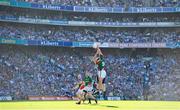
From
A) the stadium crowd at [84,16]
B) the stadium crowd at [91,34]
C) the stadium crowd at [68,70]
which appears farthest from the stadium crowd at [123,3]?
the stadium crowd at [68,70]

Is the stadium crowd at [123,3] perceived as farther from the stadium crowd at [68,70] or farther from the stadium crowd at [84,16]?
the stadium crowd at [68,70]

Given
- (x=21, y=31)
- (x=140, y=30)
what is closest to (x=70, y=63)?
(x=21, y=31)

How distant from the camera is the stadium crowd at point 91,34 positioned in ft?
196

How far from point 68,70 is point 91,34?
812 cm

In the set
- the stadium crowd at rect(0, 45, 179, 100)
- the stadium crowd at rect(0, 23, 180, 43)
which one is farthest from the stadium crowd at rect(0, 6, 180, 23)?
the stadium crowd at rect(0, 45, 179, 100)

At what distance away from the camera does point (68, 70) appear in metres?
57.7

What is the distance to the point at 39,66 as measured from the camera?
5647 centimetres

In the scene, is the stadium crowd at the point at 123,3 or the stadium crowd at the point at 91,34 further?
the stadium crowd at the point at 123,3

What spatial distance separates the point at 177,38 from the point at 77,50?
1437cm

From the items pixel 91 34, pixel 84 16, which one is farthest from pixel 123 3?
pixel 91 34

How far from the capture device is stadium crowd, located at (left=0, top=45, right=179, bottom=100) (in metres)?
52.8

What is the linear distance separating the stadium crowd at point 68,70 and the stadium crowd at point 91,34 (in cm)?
178

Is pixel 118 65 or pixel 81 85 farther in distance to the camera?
pixel 118 65

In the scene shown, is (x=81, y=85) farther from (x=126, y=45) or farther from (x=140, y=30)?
(x=140, y=30)
